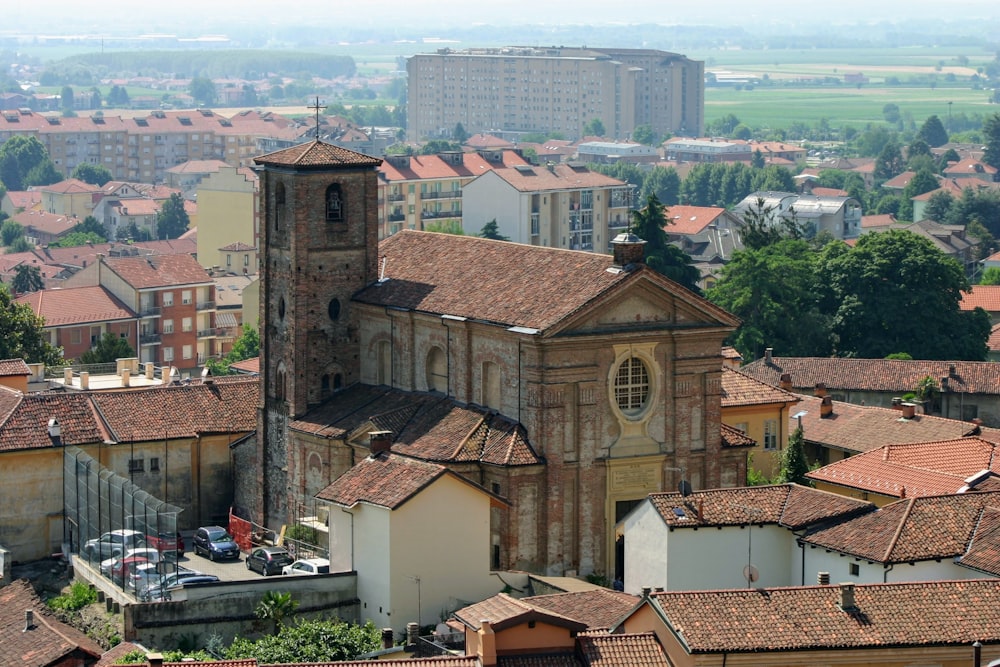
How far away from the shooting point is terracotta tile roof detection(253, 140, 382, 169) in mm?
63156

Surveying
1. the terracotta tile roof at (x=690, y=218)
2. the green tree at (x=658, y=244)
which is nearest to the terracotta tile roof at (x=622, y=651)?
the green tree at (x=658, y=244)

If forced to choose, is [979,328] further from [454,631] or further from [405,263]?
[454,631]

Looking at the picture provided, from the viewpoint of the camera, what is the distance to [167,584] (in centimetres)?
5384

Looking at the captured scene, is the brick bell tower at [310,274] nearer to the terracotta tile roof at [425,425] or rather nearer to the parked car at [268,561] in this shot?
the terracotta tile roof at [425,425]

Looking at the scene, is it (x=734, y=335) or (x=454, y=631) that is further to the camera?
(x=734, y=335)

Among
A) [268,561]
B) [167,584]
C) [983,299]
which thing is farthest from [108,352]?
[983,299]

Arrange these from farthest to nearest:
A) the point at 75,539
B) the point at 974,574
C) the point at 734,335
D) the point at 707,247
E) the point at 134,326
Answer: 1. the point at 707,247
2. the point at 134,326
3. the point at 734,335
4. the point at 75,539
5. the point at 974,574

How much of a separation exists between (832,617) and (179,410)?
27295 millimetres

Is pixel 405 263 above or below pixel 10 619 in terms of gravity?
above

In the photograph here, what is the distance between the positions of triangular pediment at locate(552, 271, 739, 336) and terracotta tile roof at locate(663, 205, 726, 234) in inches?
3795

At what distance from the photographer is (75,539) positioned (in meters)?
61.1

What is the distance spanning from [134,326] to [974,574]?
6890 cm

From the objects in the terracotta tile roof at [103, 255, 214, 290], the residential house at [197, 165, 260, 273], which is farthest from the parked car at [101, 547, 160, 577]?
the residential house at [197, 165, 260, 273]

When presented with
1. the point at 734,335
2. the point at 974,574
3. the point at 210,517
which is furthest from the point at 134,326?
the point at 974,574
